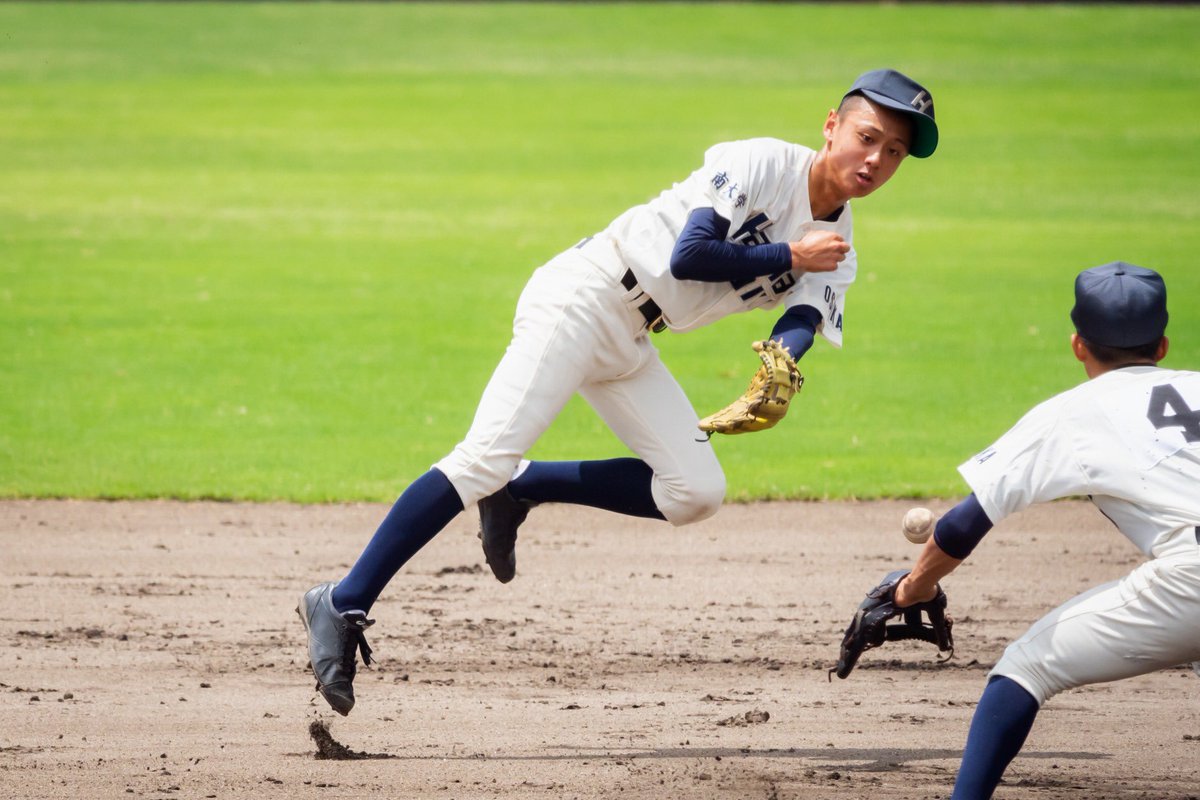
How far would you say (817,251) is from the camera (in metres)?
4.39

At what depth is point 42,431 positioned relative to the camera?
873cm

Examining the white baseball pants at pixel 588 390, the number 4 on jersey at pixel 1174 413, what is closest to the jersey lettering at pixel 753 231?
the white baseball pants at pixel 588 390

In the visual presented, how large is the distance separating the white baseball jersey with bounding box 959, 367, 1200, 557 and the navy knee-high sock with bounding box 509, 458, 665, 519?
152 cm

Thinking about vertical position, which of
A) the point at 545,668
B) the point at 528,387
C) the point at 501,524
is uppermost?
the point at 528,387

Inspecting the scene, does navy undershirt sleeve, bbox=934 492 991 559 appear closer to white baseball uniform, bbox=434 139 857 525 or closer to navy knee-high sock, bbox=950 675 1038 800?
navy knee-high sock, bbox=950 675 1038 800

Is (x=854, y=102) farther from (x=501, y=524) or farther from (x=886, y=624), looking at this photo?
(x=501, y=524)

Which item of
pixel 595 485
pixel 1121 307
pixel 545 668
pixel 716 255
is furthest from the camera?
pixel 545 668

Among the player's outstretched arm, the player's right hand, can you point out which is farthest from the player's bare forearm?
the player's right hand

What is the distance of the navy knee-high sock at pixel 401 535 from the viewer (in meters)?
4.38

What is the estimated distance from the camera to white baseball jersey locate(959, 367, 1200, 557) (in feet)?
10.9

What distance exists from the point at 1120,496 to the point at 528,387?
5.85 ft

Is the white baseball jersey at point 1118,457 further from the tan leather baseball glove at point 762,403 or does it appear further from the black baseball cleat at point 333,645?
the black baseball cleat at point 333,645

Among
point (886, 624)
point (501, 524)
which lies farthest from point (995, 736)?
point (501, 524)

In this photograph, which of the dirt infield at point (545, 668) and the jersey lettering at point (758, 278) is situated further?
the jersey lettering at point (758, 278)
